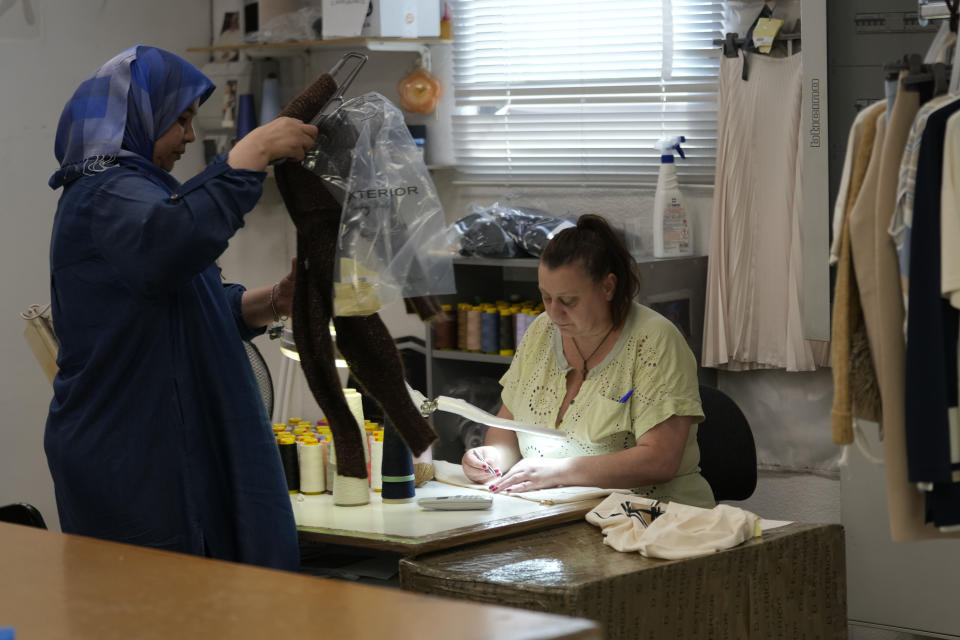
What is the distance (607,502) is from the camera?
2680 millimetres

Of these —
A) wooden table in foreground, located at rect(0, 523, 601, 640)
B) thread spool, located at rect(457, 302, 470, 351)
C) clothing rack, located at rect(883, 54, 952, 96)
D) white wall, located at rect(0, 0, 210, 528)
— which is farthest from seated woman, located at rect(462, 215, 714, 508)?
white wall, located at rect(0, 0, 210, 528)

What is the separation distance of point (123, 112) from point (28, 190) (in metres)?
2.58

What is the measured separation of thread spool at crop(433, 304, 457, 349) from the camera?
13.9 ft

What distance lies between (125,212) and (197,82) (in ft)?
1.23

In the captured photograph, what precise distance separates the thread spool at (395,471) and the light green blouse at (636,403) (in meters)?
0.39

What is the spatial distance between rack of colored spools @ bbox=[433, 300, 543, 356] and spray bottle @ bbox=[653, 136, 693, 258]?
46 centimetres

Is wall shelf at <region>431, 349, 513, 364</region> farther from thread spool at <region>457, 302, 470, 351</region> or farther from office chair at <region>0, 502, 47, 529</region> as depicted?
office chair at <region>0, 502, 47, 529</region>

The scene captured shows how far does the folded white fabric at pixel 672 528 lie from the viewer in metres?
2.41

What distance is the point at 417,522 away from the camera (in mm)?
2658

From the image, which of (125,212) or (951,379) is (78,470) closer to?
(125,212)

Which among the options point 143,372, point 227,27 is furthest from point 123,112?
point 227,27

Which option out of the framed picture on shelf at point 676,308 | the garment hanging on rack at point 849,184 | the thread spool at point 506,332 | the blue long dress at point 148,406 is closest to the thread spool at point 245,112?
the thread spool at point 506,332

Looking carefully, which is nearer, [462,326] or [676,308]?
[676,308]

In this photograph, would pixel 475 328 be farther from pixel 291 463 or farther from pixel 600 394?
pixel 291 463
